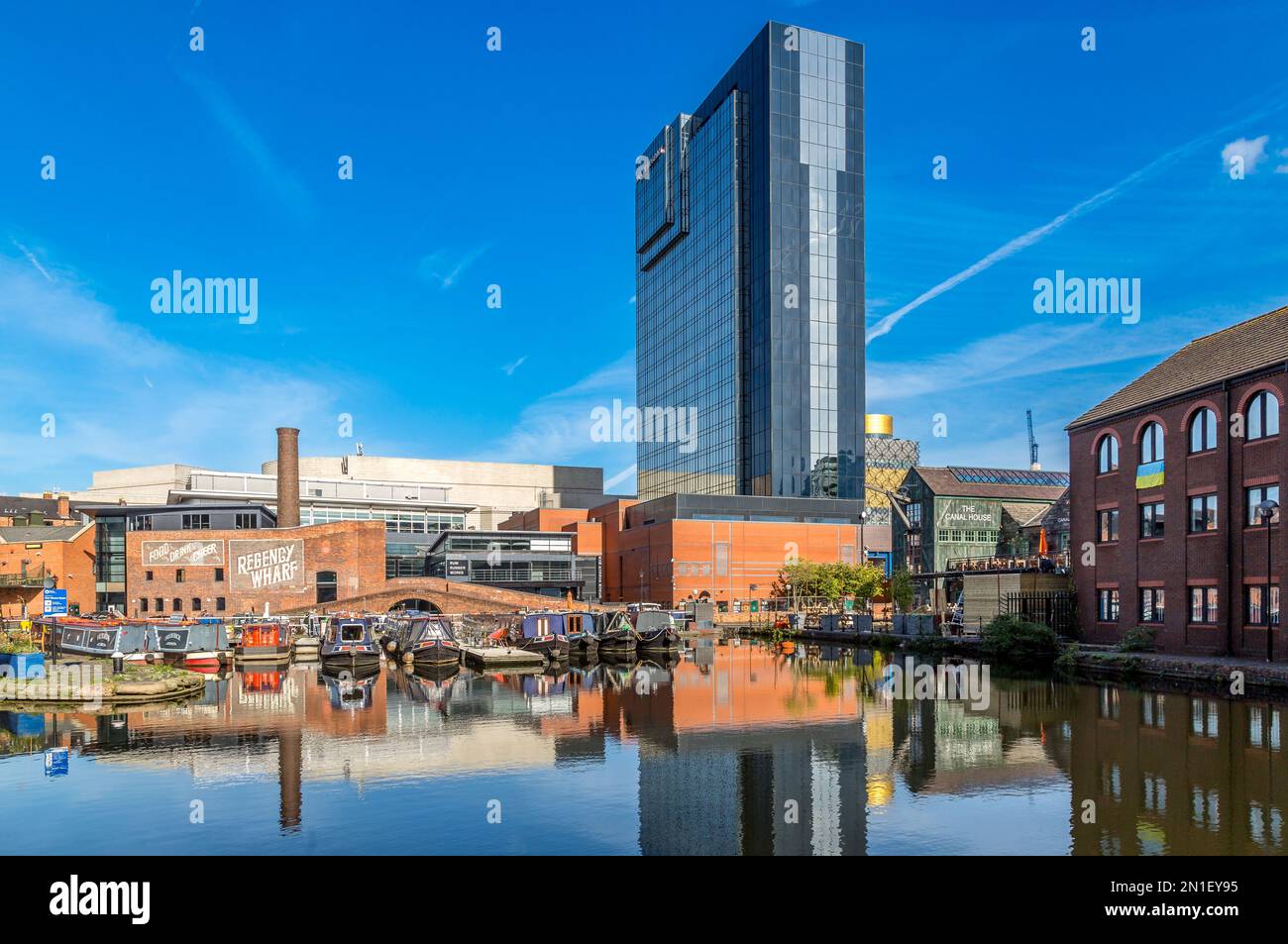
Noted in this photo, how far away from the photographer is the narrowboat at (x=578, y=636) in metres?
49.7

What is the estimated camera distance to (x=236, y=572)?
7400 cm

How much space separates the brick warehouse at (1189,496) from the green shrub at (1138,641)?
462 millimetres

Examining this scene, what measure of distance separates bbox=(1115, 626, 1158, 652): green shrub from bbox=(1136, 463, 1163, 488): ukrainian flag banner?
586cm

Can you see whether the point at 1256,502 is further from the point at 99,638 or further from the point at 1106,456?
the point at 99,638

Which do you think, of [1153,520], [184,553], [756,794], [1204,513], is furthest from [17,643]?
[1204,513]

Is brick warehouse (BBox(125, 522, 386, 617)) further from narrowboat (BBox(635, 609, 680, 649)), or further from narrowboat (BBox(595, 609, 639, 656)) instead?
narrowboat (BBox(635, 609, 680, 649))

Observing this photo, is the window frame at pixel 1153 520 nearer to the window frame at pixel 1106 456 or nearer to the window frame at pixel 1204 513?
the window frame at pixel 1204 513

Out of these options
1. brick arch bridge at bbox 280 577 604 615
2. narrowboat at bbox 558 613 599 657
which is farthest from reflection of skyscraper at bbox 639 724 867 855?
brick arch bridge at bbox 280 577 604 615

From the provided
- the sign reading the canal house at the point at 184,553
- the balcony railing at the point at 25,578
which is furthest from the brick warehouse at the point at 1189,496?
the balcony railing at the point at 25,578

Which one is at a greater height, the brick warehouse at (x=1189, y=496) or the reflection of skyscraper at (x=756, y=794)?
the brick warehouse at (x=1189, y=496)

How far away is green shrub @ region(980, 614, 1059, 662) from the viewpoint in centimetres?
3903

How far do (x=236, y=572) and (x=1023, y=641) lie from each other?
60290mm
